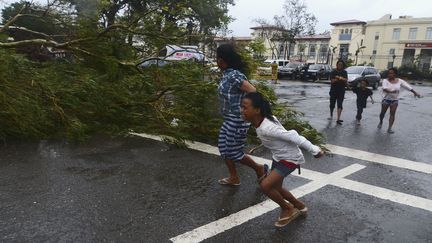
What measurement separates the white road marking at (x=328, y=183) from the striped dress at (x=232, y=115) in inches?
27.2

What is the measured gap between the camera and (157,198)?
417cm

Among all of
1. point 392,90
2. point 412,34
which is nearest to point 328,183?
point 392,90

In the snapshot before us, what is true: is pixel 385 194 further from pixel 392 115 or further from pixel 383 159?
pixel 392 115

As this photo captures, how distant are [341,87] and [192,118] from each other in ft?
15.4

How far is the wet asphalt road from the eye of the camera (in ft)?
11.2

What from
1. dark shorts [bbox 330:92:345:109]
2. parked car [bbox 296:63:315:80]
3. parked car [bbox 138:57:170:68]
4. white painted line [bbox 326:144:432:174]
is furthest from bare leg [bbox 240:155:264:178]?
parked car [bbox 296:63:315:80]

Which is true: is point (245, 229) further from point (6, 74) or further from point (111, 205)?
point (6, 74)

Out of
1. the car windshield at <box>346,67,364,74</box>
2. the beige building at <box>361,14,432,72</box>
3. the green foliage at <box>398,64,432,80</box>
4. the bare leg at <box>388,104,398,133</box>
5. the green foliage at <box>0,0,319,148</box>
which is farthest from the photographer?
the beige building at <box>361,14,432,72</box>

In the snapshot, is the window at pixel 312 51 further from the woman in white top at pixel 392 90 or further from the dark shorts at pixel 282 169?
the dark shorts at pixel 282 169

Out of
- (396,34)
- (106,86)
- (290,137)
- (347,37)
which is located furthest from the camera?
(347,37)

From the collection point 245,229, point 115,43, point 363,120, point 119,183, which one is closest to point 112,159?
point 119,183

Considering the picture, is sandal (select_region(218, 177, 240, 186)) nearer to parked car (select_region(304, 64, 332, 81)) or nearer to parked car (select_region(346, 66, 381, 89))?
parked car (select_region(346, 66, 381, 89))

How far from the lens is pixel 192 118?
22.4 ft

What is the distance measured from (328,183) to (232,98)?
68.6 inches
